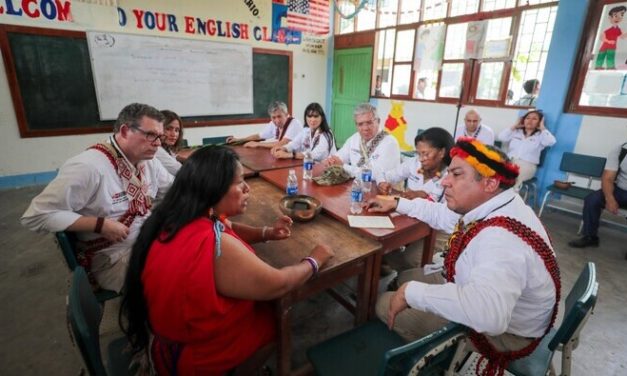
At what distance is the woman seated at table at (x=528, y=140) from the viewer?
4.04 meters

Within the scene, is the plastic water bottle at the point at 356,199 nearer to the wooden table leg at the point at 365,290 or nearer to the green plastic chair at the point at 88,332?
the wooden table leg at the point at 365,290

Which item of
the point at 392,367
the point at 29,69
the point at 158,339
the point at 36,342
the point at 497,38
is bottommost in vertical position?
the point at 36,342

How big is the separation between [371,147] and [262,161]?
3.56 feet

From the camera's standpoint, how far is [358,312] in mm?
1672

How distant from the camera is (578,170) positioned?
3.87m

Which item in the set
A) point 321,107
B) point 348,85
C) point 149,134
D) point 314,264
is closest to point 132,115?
point 149,134

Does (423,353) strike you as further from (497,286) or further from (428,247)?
(428,247)

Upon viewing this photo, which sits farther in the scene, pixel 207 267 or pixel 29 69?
pixel 29 69

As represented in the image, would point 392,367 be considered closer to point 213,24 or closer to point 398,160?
point 398,160

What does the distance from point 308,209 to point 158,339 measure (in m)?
0.96

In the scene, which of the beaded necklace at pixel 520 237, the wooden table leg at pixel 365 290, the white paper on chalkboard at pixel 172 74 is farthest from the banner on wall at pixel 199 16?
the beaded necklace at pixel 520 237

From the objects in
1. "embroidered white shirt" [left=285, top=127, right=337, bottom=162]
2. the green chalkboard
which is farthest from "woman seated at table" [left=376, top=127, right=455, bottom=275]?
the green chalkboard

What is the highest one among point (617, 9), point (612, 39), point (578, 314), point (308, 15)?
point (308, 15)

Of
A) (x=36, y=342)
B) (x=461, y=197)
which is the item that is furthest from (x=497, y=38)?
(x=36, y=342)
